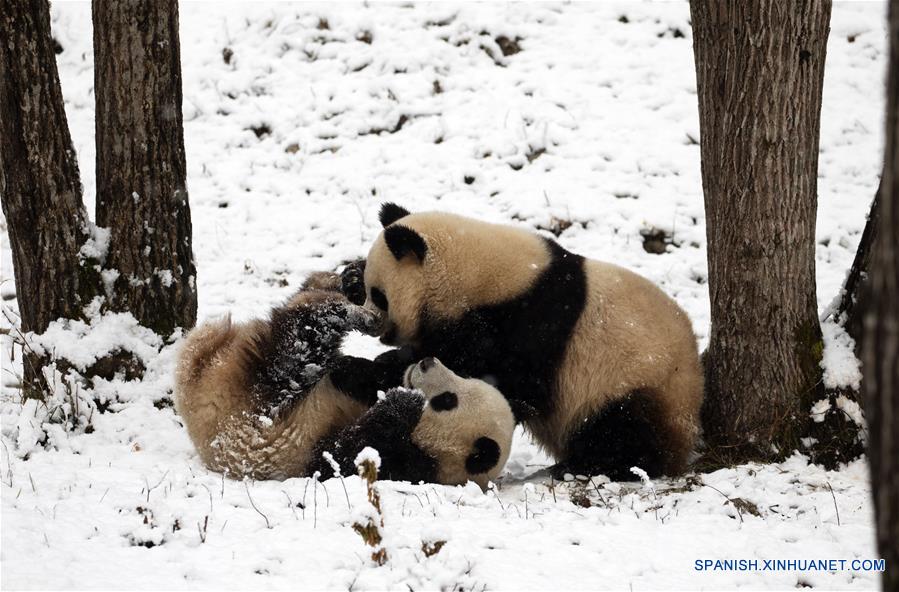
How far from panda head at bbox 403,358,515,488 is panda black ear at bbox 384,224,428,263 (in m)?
0.64

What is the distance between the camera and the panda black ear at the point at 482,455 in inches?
192

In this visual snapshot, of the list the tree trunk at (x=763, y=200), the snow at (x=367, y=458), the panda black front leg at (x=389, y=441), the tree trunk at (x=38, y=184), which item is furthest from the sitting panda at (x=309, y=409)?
the tree trunk at (x=763, y=200)

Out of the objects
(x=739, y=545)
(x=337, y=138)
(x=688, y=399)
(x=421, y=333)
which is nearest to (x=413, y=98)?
(x=337, y=138)

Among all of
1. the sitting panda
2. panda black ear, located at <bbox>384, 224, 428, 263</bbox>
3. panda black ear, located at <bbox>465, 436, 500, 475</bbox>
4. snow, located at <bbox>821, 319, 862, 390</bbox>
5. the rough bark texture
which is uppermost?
the rough bark texture

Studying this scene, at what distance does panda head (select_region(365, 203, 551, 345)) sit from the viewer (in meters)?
4.98

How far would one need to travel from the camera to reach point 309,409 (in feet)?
16.3

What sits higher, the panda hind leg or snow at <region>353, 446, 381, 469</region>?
snow at <region>353, 446, 381, 469</region>

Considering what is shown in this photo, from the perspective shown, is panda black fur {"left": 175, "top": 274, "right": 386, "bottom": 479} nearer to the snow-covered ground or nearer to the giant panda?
the snow-covered ground

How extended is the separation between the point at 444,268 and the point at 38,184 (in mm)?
2438

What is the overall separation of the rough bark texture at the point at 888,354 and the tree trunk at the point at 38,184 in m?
4.66

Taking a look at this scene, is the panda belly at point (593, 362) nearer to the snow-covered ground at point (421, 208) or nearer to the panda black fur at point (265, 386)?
the snow-covered ground at point (421, 208)

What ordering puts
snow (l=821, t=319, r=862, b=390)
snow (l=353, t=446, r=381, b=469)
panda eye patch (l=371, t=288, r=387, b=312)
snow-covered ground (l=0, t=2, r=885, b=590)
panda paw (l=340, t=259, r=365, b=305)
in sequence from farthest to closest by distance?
panda paw (l=340, t=259, r=365, b=305)
panda eye patch (l=371, t=288, r=387, b=312)
snow (l=821, t=319, r=862, b=390)
snow-covered ground (l=0, t=2, r=885, b=590)
snow (l=353, t=446, r=381, b=469)

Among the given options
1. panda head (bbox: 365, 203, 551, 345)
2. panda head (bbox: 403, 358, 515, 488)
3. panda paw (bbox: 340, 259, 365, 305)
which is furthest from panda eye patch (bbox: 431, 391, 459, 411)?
panda paw (bbox: 340, 259, 365, 305)

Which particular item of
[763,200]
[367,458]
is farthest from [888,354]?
[763,200]
